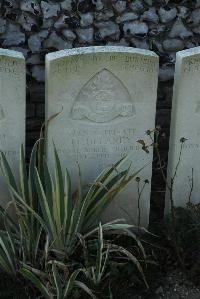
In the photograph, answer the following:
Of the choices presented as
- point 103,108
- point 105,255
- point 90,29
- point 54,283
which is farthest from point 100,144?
point 90,29

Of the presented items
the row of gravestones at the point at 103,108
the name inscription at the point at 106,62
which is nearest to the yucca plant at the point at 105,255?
the row of gravestones at the point at 103,108

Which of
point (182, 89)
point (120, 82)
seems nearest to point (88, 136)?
point (120, 82)

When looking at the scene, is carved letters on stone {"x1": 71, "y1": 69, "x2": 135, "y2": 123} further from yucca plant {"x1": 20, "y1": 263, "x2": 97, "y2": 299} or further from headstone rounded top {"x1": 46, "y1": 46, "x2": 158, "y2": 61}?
yucca plant {"x1": 20, "y1": 263, "x2": 97, "y2": 299}

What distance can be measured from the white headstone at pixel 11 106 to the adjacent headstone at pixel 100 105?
0.53 ft

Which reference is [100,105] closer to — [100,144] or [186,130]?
[100,144]

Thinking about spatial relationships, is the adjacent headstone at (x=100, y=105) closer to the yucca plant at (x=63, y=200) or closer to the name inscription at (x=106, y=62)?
the name inscription at (x=106, y=62)

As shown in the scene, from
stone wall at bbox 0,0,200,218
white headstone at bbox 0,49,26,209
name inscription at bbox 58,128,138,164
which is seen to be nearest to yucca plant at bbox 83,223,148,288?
name inscription at bbox 58,128,138,164

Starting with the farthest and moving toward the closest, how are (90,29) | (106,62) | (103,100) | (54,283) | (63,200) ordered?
(90,29) → (103,100) → (106,62) → (63,200) → (54,283)

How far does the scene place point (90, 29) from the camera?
4.56 meters

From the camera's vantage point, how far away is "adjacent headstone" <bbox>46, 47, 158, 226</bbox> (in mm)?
3518

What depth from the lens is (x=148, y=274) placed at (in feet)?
12.1

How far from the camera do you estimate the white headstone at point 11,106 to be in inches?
137

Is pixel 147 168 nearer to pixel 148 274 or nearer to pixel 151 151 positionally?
pixel 151 151

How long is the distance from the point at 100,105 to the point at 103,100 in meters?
0.04
